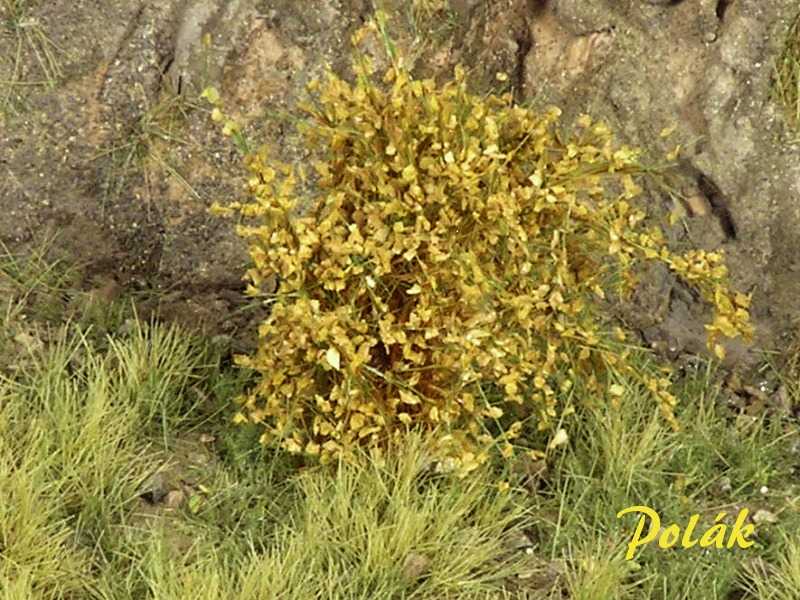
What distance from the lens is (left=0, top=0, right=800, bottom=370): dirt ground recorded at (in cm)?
443

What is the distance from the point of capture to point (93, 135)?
4.52 metres

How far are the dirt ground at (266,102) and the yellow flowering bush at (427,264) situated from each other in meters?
0.66

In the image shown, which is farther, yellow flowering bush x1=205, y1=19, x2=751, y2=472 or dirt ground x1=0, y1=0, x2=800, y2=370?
dirt ground x1=0, y1=0, x2=800, y2=370

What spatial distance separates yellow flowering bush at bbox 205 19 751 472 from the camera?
3.56 meters

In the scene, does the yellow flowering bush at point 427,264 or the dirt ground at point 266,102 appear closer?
the yellow flowering bush at point 427,264

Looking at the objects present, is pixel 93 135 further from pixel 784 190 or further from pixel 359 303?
pixel 784 190

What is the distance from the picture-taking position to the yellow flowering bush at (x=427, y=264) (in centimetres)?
356

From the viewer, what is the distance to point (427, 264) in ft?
11.9

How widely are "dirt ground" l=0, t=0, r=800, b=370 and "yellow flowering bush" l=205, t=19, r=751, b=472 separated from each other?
658 mm

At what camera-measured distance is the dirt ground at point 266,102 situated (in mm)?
4434

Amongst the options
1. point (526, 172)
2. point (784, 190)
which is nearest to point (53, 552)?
point (526, 172)

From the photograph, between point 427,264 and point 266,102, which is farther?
point 266,102

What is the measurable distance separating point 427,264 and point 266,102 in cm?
111

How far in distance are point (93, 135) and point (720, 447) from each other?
2.14 m
